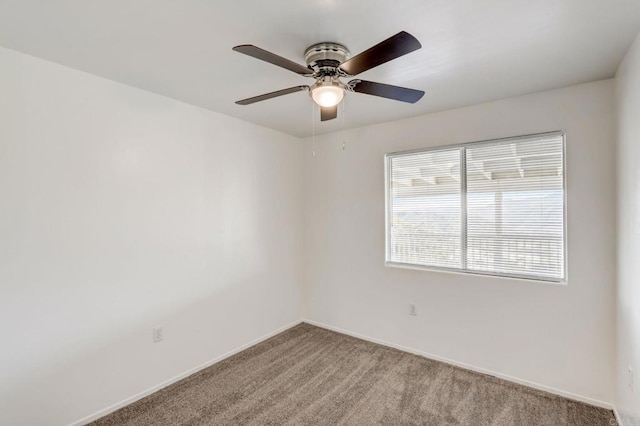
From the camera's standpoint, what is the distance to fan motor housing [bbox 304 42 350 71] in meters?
1.81

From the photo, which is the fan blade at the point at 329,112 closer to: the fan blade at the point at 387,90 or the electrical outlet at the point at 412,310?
the fan blade at the point at 387,90

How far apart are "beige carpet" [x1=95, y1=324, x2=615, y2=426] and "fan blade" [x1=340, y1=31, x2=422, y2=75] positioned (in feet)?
7.79

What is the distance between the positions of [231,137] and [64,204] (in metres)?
1.60

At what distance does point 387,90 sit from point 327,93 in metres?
0.37

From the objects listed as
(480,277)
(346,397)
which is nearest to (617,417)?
→ (480,277)

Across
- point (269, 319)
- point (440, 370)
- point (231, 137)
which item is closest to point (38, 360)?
point (269, 319)

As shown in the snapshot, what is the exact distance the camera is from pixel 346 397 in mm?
2527

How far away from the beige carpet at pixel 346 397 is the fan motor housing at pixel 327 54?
7.99 ft

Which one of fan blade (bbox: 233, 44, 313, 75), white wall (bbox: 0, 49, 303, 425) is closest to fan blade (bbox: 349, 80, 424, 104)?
fan blade (bbox: 233, 44, 313, 75)

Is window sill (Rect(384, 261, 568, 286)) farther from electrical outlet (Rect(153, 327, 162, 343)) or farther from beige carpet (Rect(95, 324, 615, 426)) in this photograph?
electrical outlet (Rect(153, 327, 162, 343))

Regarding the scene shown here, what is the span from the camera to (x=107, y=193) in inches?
92.8

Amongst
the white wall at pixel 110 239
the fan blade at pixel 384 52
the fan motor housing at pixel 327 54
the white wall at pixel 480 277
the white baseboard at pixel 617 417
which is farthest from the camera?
the white wall at pixel 480 277

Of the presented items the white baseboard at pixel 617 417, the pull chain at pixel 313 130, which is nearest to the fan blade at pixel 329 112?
the pull chain at pixel 313 130

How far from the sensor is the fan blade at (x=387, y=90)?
183 cm
